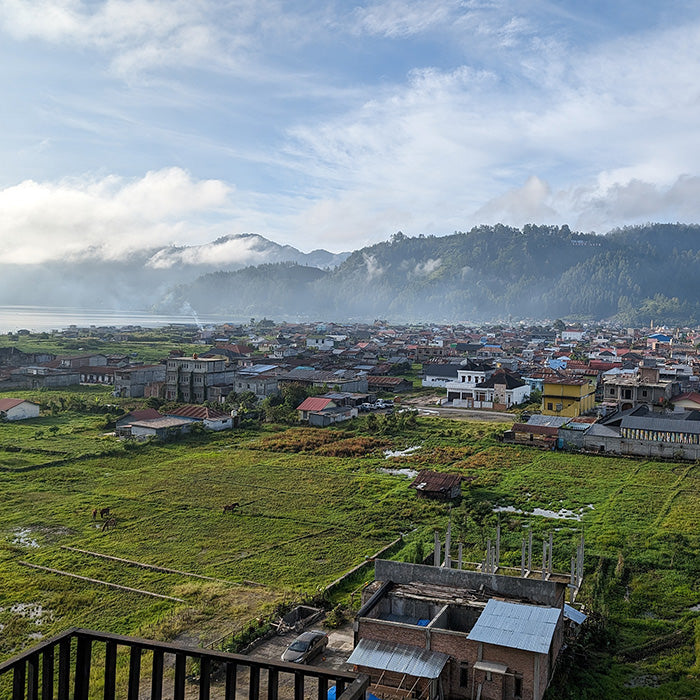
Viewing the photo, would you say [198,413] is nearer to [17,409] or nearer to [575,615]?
[17,409]

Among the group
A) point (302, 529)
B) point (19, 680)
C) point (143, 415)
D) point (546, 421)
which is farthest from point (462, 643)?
point (143, 415)

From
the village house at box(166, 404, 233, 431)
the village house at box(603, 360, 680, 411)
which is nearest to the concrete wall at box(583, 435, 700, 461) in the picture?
the village house at box(603, 360, 680, 411)

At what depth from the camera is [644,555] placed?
17250 millimetres

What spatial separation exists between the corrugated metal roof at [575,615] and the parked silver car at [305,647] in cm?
483

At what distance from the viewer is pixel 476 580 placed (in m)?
13.1

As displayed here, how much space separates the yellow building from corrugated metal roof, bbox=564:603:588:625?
2737 cm

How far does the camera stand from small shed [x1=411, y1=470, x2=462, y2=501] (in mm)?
22422

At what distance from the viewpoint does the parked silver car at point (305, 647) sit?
1155cm

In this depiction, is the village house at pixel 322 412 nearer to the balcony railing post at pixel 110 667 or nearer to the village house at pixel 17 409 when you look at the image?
the village house at pixel 17 409

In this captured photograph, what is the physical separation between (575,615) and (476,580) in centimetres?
205

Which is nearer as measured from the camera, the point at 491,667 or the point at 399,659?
the point at 491,667

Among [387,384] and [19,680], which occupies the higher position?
[19,680]

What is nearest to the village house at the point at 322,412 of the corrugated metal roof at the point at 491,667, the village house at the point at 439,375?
the village house at the point at 439,375

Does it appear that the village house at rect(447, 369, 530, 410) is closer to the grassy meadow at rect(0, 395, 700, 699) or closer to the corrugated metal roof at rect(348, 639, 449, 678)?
the grassy meadow at rect(0, 395, 700, 699)
